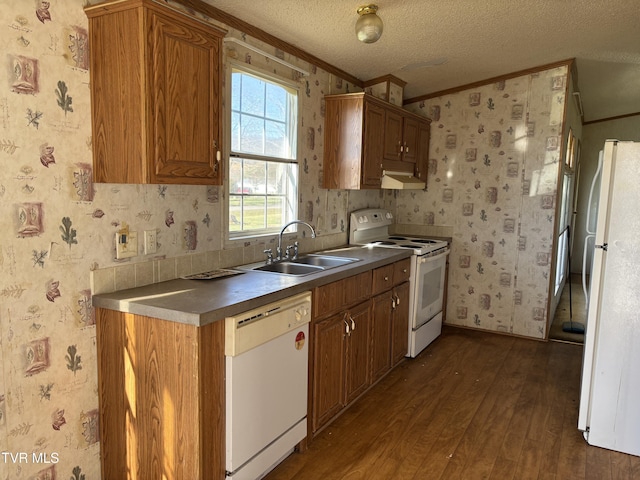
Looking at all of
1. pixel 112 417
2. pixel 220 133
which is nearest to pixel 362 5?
pixel 220 133

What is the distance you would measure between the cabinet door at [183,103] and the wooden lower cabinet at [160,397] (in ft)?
2.14

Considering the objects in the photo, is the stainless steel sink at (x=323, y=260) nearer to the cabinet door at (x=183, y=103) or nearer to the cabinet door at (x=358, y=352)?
the cabinet door at (x=358, y=352)

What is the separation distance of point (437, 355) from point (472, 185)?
1735 millimetres

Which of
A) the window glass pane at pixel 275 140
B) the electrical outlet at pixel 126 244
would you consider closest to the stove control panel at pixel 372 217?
the window glass pane at pixel 275 140

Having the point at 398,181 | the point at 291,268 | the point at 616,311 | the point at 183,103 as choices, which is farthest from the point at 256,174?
the point at 616,311

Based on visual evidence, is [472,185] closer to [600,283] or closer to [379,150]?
[379,150]

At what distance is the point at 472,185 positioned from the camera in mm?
4730

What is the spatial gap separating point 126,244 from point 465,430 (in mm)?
2174

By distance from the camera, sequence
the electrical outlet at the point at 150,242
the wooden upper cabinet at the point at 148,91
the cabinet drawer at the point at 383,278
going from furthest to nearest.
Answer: the cabinet drawer at the point at 383,278 → the electrical outlet at the point at 150,242 → the wooden upper cabinet at the point at 148,91

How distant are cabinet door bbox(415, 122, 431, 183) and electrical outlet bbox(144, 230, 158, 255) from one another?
117 inches

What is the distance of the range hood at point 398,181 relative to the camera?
13.2 feet

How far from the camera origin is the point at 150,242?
2.33 meters

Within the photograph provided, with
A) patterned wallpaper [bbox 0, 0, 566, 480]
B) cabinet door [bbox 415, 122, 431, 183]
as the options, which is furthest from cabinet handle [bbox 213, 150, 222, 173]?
cabinet door [bbox 415, 122, 431, 183]

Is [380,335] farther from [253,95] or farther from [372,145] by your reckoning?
[253,95]
